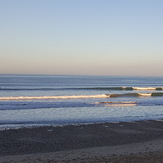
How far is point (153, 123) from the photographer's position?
2061cm

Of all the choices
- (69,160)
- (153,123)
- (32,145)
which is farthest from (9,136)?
(153,123)

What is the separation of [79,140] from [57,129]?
2784 mm

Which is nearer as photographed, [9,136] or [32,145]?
[32,145]

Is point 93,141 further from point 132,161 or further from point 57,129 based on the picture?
point 132,161

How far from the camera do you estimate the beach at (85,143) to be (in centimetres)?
1123

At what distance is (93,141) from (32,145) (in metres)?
3.15

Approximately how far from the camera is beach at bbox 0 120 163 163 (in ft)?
36.8

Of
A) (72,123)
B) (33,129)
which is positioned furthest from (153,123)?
(33,129)

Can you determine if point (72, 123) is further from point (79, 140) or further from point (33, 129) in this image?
point (79, 140)

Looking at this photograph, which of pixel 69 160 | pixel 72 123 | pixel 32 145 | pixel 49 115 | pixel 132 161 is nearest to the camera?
pixel 132 161

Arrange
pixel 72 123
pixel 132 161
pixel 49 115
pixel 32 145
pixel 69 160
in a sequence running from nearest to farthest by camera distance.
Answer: pixel 132 161
pixel 69 160
pixel 32 145
pixel 72 123
pixel 49 115

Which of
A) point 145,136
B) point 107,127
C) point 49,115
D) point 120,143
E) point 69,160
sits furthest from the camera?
point 49,115

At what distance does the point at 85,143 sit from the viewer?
14422 mm

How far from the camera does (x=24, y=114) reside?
2358cm
